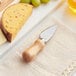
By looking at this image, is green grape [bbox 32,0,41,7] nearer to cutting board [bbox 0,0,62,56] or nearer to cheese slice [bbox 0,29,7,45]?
cutting board [bbox 0,0,62,56]

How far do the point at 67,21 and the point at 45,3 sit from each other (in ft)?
0.33

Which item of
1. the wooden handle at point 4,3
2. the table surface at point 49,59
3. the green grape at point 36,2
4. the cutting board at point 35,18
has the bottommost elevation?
the table surface at point 49,59

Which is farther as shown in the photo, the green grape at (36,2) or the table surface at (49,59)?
the green grape at (36,2)

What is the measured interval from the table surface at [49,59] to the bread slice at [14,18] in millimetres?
42

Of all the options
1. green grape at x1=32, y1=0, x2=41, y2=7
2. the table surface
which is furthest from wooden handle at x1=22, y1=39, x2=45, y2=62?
green grape at x1=32, y1=0, x2=41, y2=7

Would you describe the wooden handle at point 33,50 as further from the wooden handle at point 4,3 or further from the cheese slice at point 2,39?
the wooden handle at point 4,3

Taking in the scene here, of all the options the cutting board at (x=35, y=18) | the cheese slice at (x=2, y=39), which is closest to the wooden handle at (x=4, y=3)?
the cutting board at (x=35, y=18)

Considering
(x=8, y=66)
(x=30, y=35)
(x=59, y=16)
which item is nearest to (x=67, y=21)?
(x=59, y=16)

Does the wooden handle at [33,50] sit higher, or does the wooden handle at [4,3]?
the wooden handle at [4,3]

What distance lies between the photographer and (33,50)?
0.75 m

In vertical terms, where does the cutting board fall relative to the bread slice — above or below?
below

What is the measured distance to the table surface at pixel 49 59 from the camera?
739mm

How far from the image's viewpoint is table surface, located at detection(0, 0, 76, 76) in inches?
29.1

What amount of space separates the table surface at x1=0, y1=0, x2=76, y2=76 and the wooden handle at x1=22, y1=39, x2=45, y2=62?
0.06 feet
